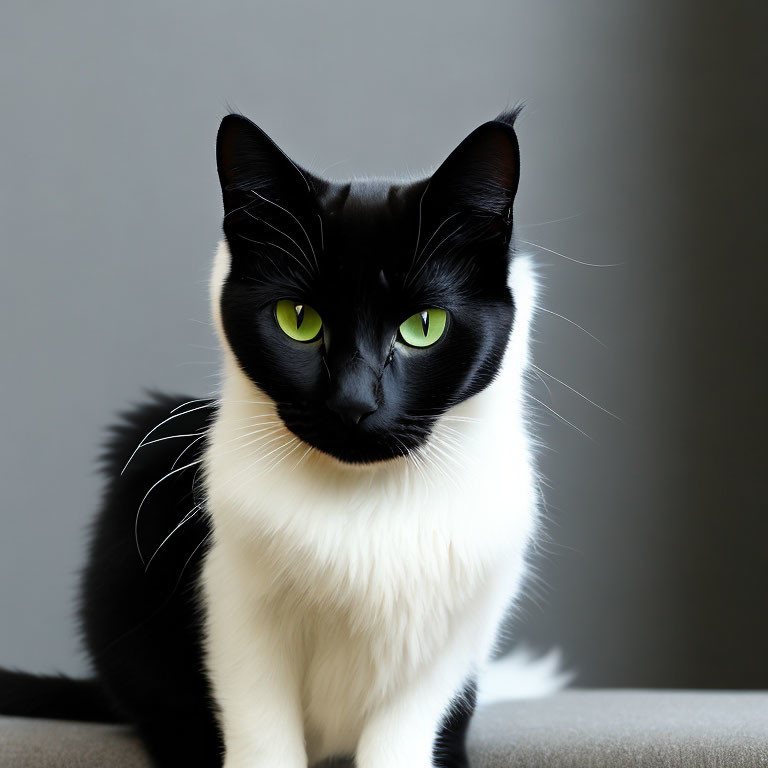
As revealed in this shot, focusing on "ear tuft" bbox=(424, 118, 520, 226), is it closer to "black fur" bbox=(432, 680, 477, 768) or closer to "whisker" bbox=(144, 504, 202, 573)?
"whisker" bbox=(144, 504, 202, 573)

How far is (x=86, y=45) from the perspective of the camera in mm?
1559

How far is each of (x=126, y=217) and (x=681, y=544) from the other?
1.22 meters

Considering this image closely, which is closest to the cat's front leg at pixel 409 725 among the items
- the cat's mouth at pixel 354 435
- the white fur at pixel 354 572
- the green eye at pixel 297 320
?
the white fur at pixel 354 572

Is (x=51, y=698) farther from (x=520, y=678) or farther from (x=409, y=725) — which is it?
(x=520, y=678)

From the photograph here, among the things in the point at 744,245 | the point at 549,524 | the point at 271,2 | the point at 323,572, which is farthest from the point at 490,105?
the point at 323,572

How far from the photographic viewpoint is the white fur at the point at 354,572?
831mm

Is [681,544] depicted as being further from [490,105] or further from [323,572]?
[323,572]

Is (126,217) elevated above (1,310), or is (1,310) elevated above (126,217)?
(126,217)

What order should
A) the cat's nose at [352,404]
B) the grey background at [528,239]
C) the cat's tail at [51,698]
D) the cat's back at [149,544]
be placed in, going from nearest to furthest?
1. the cat's nose at [352,404]
2. the cat's back at [149,544]
3. the cat's tail at [51,698]
4. the grey background at [528,239]

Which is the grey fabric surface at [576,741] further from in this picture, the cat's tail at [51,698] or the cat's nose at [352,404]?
the cat's nose at [352,404]

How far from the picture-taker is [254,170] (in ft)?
2.67

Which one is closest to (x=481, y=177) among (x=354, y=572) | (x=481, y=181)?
(x=481, y=181)

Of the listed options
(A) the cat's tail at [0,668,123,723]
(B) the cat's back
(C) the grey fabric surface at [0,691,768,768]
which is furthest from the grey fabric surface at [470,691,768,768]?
(A) the cat's tail at [0,668,123,723]

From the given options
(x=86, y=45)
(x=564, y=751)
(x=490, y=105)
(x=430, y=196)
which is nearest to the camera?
(x=430, y=196)
